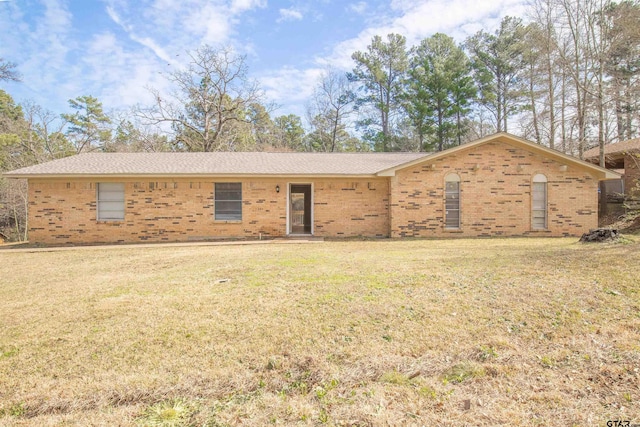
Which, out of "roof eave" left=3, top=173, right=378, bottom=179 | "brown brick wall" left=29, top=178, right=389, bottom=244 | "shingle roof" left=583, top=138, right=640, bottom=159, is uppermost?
"shingle roof" left=583, top=138, right=640, bottom=159

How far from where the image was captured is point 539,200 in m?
12.1

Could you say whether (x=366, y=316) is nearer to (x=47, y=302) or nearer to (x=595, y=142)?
(x=47, y=302)

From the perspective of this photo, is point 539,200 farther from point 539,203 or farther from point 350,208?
point 350,208

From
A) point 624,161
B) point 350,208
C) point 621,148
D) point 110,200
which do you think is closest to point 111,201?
point 110,200

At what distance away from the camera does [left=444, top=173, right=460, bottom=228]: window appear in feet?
39.5

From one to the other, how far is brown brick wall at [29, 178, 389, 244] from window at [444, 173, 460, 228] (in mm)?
2174

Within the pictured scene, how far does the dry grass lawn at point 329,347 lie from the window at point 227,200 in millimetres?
6214

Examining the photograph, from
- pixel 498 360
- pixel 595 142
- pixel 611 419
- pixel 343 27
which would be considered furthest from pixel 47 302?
pixel 595 142

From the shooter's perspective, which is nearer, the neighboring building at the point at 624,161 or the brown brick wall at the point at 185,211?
the brown brick wall at the point at 185,211

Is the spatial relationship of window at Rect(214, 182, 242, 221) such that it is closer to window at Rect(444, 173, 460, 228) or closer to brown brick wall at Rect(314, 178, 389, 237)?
brown brick wall at Rect(314, 178, 389, 237)

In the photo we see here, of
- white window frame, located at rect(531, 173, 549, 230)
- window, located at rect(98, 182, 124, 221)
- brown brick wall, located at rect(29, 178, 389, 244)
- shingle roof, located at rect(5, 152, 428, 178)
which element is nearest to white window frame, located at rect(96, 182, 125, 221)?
window, located at rect(98, 182, 124, 221)

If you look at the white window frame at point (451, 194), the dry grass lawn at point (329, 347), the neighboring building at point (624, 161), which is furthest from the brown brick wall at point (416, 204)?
the dry grass lawn at point (329, 347)

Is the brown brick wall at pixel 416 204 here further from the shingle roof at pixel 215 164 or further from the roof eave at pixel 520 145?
the shingle roof at pixel 215 164

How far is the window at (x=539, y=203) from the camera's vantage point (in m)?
12.0
